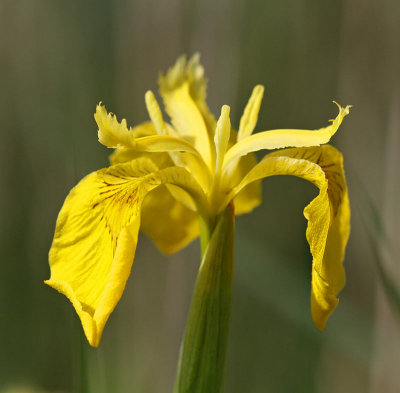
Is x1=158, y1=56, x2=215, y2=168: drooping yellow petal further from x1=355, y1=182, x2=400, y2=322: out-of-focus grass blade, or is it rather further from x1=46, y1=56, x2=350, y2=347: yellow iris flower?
x1=355, y1=182, x2=400, y2=322: out-of-focus grass blade

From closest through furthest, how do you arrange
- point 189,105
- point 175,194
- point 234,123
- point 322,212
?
point 322,212 → point 175,194 → point 189,105 → point 234,123

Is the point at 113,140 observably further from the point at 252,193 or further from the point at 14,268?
the point at 14,268

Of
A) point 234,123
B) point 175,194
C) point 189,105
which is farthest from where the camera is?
point 234,123

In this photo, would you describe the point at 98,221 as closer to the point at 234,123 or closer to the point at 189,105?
the point at 189,105

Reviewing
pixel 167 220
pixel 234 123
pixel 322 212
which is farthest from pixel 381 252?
pixel 234 123

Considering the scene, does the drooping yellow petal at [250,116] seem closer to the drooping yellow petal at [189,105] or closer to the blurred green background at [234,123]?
the drooping yellow petal at [189,105]

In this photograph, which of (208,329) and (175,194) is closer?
(208,329)
